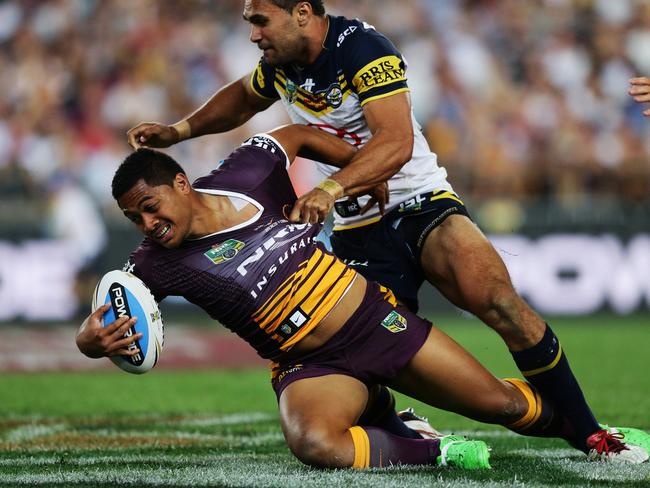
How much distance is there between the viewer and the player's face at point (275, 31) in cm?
548

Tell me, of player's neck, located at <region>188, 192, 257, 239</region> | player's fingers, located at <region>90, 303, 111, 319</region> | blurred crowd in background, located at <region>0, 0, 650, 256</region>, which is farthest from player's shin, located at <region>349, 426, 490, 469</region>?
blurred crowd in background, located at <region>0, 0, 650, 256</region>

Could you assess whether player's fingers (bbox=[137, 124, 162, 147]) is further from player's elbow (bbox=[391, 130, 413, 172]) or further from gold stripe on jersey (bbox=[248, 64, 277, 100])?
player's elbow (bbox=[391, 130, 413, 172])

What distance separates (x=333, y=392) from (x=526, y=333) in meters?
1.02

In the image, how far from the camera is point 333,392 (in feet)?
16.4

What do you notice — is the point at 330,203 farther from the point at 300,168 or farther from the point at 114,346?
the point at 300,168

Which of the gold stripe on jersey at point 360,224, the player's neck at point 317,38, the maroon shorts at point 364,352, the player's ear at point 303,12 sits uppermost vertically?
the player's ear at point 303,12

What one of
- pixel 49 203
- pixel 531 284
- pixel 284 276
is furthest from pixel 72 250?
pixel 284 276

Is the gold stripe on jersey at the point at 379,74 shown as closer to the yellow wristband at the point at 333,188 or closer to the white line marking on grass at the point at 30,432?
the yellow wristband at the point at 333,188

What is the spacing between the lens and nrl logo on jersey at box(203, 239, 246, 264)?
500 cm

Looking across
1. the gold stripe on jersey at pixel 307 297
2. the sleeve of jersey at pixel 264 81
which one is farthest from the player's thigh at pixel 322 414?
the sleeve of jersey at pixel 264 81

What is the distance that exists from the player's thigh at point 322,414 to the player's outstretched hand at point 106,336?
0.72m

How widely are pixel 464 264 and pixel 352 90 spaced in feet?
3.35

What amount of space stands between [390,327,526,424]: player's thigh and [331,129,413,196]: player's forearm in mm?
742

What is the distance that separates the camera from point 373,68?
5.48 metres
